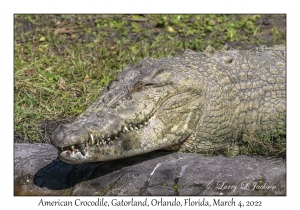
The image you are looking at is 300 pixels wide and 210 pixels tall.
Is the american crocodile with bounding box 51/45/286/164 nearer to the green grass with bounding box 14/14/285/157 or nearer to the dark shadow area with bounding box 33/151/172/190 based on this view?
the dark shadow area with bounding box 33/151/172/190

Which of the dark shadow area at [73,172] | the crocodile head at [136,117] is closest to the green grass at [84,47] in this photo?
the dark shadow area at [73,172]

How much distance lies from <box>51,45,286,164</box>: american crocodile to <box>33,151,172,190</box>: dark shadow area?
8.4 inches

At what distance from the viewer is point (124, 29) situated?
947 centimetres

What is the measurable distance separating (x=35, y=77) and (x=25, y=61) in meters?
0.65

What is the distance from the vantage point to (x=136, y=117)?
200 inches

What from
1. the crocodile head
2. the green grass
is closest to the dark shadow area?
the crocodile head

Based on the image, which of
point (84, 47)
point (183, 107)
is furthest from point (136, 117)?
point (84, 47)

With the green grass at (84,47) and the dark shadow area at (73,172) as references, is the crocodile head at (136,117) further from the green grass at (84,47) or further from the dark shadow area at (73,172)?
the green grass at (84,47)

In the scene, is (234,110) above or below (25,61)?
below

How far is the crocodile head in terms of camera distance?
4684 millimetres

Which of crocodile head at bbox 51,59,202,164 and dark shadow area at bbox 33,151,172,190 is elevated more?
crocodile head at bbox 51,59,202,164

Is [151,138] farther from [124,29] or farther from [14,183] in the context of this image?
[124,29]

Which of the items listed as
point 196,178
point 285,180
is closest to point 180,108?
point 196,178

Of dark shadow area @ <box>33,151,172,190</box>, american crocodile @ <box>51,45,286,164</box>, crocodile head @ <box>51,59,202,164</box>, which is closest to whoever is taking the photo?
crocodile head @ <box>51,59,202,164</box>
